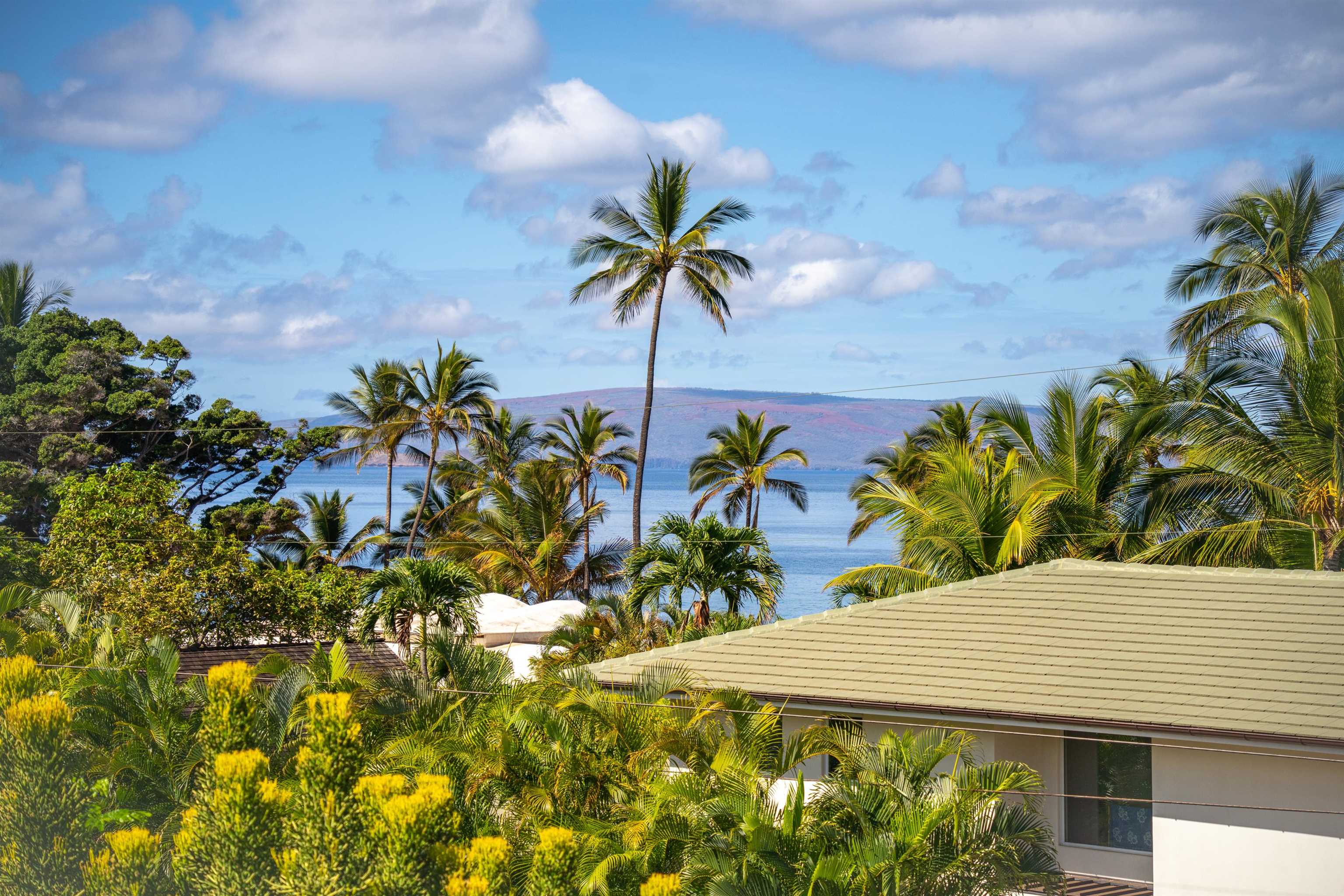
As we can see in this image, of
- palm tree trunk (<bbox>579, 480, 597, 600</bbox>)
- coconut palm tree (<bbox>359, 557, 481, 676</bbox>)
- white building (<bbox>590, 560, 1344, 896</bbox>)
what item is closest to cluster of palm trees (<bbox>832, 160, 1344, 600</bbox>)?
white building (<bbox>590, 560, 1344, 896</bbox>)

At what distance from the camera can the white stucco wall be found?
10430 millimetres

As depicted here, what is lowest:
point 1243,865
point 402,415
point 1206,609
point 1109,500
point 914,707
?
point 1243,865

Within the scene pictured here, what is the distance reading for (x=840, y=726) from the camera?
12727mm

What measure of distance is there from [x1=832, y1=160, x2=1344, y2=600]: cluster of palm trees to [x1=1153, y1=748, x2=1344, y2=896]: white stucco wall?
6.86 meters

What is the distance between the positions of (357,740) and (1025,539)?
1260cm

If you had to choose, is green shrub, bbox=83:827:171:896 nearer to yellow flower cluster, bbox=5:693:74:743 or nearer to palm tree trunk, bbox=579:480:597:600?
yellow flower cluster, bbox=5:693:74:743

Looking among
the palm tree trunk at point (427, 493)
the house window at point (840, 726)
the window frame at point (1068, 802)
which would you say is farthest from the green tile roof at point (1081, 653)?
the palm tree trunk at point (427, 493)

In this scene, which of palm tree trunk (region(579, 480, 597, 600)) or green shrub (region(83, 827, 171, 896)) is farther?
palm tree trunk (region(579, 480, 597, 600))

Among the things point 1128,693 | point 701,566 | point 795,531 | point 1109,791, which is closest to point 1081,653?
point 1128,693

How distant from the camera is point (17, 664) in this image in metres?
9.95

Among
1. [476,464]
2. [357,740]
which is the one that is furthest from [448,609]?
[476,464]

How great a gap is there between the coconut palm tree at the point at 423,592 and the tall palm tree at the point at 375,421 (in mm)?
24167

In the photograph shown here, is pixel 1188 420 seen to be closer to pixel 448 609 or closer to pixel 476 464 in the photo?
pixel 448 609

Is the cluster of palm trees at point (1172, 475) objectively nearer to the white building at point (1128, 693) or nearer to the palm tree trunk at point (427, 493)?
the white building at point (1128, 693)
